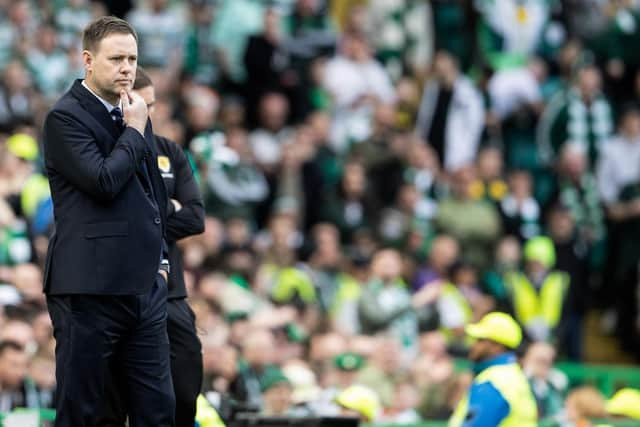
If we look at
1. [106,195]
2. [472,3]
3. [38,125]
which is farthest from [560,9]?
[106,195]

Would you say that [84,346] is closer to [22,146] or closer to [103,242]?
[103,242]

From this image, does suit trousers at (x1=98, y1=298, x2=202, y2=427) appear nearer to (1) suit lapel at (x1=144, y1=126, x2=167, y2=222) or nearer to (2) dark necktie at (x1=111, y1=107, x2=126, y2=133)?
(1) suit lapel at (x1=144, y1=126, x2=167, y2=222)

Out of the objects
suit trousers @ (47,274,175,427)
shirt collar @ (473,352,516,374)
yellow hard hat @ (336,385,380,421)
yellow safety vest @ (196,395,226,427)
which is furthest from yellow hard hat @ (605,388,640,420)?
suit trousers @ (47,274,175,427)

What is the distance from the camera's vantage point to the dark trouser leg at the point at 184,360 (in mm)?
7148

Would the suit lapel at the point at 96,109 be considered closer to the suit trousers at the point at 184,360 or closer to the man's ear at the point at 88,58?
the man's ear at the point at 88,58

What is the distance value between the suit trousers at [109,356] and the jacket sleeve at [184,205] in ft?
2.77

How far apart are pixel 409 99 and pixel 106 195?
13124 mm

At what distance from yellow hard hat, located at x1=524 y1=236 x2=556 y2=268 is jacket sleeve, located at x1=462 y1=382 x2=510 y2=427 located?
7.31 metres

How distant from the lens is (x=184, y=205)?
288 inches

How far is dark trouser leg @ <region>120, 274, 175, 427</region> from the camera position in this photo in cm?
627

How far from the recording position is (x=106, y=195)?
6.06 metres

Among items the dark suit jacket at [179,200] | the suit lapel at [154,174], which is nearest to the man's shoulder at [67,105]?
the suit lapel at [154,174]

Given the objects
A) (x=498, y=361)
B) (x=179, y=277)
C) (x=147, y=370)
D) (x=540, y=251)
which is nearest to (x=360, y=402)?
(x=498, y=361)

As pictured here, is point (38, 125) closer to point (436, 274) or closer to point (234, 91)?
point (234, 91)
